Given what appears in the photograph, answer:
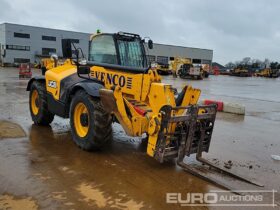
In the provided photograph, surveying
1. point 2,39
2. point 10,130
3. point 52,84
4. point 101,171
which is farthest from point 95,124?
point 2,39

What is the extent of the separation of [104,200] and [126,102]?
6.38 ft

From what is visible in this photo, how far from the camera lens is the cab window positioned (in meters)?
6.68

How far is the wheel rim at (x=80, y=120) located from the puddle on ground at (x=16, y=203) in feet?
7.66

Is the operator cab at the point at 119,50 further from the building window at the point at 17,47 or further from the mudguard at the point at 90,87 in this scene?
the building window at the point at 17,47

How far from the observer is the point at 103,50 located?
6891mm

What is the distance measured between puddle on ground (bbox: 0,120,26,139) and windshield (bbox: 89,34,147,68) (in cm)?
240

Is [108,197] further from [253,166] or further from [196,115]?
[253,166]

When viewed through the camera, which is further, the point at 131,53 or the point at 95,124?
the point at 131,53

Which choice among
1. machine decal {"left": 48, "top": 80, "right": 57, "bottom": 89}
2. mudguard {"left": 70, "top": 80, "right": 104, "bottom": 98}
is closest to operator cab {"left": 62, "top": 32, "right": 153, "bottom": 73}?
mudguard {"left": 70, "top": 80, "right": 104, "bottom": 98}

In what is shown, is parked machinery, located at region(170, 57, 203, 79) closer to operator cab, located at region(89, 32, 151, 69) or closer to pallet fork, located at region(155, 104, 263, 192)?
operator cab, located at region(89, 32, 151, 69)

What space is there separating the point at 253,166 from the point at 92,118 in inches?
124

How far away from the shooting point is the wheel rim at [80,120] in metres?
6.42

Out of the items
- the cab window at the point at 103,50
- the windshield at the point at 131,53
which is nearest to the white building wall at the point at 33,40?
the cab window at the point at 103,50

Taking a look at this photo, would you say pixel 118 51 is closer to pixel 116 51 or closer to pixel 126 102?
pixel 116 51
